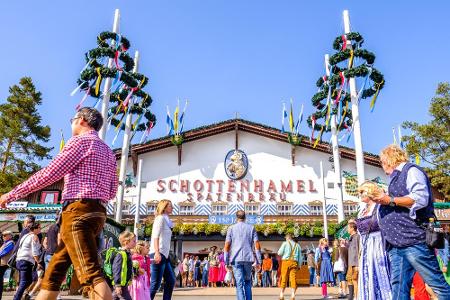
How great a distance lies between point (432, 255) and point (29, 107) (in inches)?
1487

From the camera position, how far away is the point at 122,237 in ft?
20.3

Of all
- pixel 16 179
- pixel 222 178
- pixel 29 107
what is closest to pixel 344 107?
pixel 222 178

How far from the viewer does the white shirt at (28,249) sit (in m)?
7.59

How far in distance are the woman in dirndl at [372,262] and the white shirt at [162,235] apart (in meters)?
2.75

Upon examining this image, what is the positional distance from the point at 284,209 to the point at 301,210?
45.7 inches

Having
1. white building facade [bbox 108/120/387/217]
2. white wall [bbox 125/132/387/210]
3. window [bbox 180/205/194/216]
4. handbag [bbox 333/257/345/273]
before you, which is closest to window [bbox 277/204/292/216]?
white building facade [bbox 108/120/387/217]

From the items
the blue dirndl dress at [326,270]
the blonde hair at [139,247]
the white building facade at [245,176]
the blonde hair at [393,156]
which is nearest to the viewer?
the blonde hair at [393,156]

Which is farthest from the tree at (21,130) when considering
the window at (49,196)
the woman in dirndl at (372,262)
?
the woman in dirndl at (372,262)

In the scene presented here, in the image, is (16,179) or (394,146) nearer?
(394,146)

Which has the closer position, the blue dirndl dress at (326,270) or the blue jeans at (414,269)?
the blue jeans at (414,269)

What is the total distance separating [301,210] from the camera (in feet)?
91.5

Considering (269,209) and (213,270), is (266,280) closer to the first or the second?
(213,270)

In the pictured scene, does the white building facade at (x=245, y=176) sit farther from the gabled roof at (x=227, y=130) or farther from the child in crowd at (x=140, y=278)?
the child in crowd at (x=140, y=278)

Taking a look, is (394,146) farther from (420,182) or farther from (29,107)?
(29,107)
